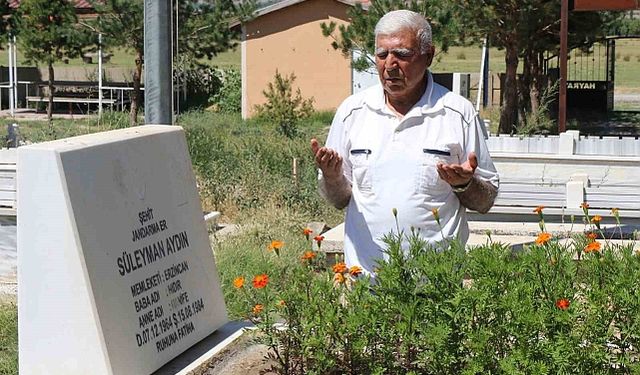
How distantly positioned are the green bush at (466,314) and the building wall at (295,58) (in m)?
30.9

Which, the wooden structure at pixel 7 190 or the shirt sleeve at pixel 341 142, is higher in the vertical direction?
the shirt sleeve at pixel 341 142

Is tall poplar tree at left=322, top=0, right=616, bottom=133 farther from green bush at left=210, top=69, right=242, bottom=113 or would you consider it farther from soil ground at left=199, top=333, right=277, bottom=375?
soil ground at left=199, top=333, right=277, bottom=375

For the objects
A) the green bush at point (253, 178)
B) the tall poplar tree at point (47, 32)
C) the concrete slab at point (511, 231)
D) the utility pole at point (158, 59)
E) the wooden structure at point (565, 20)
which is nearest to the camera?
the utility pole at point (158, 59)

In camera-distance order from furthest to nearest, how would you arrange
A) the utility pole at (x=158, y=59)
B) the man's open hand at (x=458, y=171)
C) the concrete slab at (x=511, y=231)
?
the concrete slab at (x=511, y=231) → the utility pole at (x=158, y=59) → the man's open hand at (x=458, y=171)

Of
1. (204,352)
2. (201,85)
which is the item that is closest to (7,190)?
(204,352)

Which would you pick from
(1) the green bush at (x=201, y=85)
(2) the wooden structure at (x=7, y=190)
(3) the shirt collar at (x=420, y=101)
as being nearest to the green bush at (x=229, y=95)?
(1) the green bush at (x=201, y=85)

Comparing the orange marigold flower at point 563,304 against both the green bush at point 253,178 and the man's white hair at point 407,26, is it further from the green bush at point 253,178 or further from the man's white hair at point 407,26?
the green bush at point 253,178

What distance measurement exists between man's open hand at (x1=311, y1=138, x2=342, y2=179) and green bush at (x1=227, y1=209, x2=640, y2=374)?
420mm

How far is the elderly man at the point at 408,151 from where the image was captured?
4.20 meters

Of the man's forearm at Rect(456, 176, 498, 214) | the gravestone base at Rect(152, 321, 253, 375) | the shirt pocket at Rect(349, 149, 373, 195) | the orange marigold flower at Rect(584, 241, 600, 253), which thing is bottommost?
the gravestone base at Rect(152, 321, 253, 375)

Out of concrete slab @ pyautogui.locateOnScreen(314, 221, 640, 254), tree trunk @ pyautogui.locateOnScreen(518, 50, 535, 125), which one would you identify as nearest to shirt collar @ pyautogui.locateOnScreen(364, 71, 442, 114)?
concrete slab @ pyautogui.locateOnScreen(314, 221, 640, 254)

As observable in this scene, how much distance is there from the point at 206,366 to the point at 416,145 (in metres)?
1.12

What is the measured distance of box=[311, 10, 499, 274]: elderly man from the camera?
420 centimetres

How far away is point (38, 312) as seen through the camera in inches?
157
